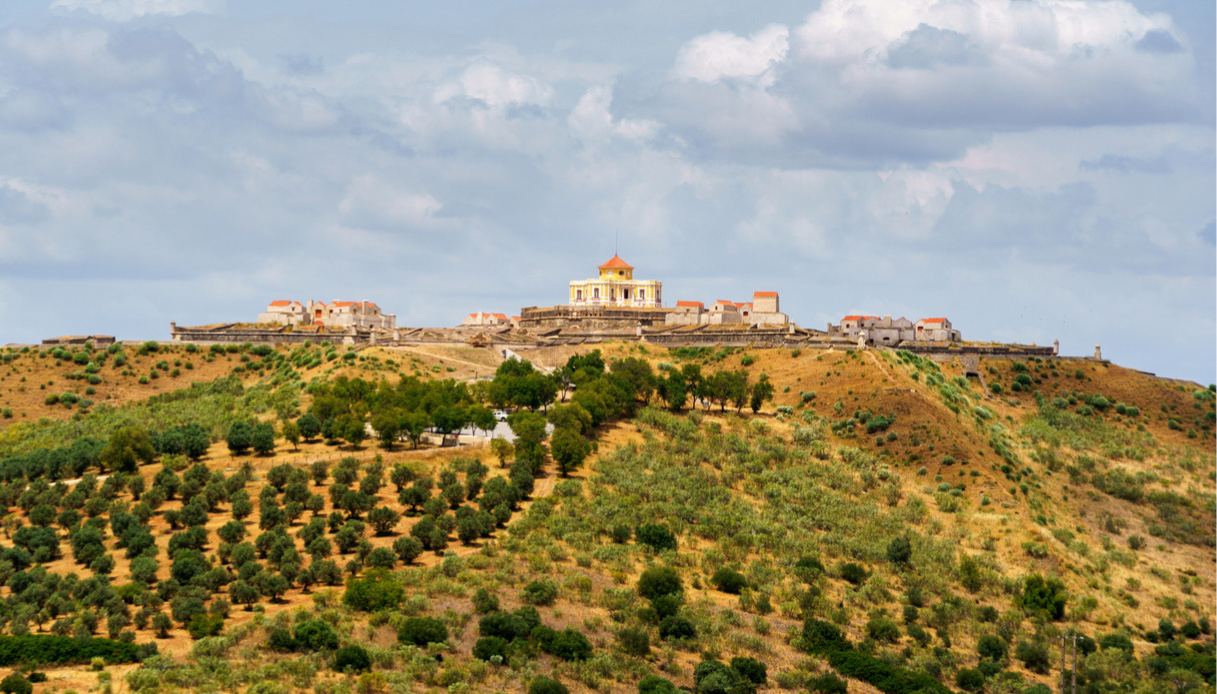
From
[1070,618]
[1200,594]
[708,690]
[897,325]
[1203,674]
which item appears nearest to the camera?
[708,690]

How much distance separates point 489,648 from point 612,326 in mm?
88390

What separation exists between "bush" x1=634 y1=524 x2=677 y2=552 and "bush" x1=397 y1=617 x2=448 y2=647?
60.7 feet

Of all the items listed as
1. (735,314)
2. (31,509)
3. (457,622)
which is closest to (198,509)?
(31,509)

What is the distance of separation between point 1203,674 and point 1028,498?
87.3ft

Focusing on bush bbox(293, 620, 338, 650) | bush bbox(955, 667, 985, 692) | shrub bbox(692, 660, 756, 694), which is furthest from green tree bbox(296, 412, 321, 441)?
bush bbox(955, 667, 985, 692)

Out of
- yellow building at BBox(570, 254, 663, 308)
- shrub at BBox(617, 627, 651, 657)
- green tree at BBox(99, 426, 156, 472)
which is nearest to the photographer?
shrub at BBox(617, 627, 651, 657)

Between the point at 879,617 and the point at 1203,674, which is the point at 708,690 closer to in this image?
the point at 879,617

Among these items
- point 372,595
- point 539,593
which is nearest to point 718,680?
point 539,593

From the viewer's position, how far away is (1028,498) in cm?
10381

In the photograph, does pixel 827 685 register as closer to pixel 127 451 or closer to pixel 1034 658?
pixel 1034 658

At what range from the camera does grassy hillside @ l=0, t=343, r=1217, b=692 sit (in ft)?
218

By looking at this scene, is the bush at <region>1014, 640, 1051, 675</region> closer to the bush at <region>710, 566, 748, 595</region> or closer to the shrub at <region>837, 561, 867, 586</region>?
the shrub at <region>837, 561, 867, 586</region>

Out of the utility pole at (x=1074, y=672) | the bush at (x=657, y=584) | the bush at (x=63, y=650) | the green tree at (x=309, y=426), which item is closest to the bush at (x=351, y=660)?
the bush at (x=63, y=650)

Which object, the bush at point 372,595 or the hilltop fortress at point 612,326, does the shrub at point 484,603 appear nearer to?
the bush at point 372,595
